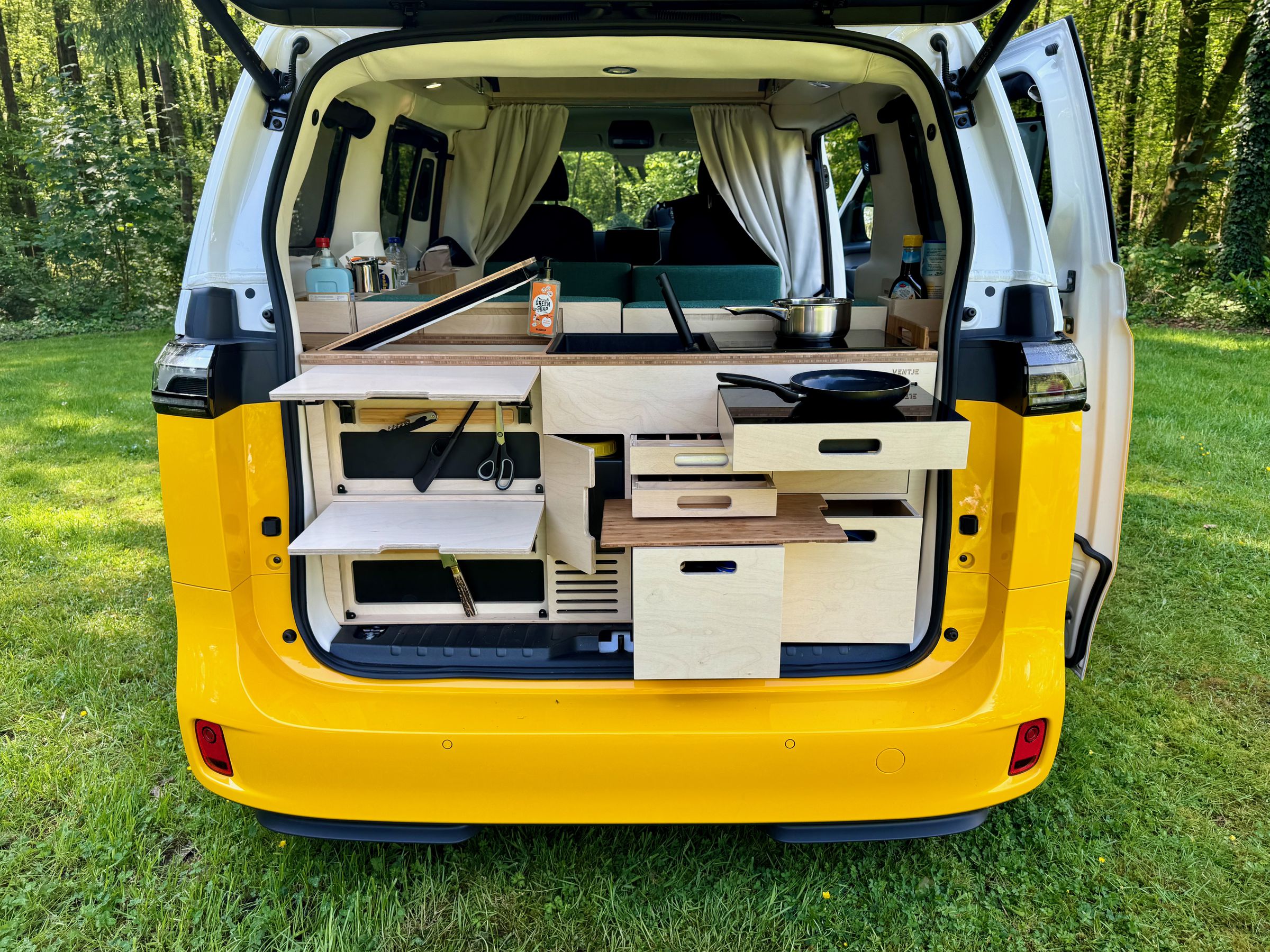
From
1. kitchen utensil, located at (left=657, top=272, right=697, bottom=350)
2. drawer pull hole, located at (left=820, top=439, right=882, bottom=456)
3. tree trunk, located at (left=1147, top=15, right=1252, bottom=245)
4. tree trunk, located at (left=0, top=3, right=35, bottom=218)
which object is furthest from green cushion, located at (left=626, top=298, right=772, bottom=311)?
tree trunk, located at (left=0, top=3, right=35, bottom=218)

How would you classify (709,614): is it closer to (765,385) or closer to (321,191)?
(765,385)

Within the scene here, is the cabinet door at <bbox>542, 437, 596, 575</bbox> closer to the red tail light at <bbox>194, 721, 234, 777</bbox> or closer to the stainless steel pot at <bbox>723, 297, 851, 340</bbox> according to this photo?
the stainless steel pot at <bbox>723, 297, 851, 340</bbox>

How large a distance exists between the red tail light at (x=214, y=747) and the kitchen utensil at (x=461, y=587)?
2.01ft

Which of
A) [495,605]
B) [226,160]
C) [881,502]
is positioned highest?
[226,160]

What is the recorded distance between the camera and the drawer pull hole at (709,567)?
6.32 ft

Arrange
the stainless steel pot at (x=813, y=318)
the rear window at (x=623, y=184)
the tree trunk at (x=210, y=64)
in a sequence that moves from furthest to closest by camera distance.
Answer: the tree trunk at (x=210, y=64) < the rear window at (x=623, y=184) < the stainless steel pot at (x=813, y=318)

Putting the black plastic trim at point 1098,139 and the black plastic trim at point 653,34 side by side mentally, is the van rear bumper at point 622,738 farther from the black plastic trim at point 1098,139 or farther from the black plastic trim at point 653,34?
the black plastic trim at point 1098,139

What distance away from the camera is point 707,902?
6.98ft

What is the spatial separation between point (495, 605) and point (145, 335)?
11684 millimetres

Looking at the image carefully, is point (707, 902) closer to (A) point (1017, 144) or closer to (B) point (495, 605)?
(B) point (495, 605)

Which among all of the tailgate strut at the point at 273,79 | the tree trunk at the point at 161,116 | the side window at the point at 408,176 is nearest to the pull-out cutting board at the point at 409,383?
the tailgate strut at the point at 273,79

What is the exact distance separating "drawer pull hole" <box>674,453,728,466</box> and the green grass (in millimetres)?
881

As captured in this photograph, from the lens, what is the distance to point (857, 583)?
207 centimetres

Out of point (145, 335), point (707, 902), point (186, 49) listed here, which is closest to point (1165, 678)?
point (707, 902)
